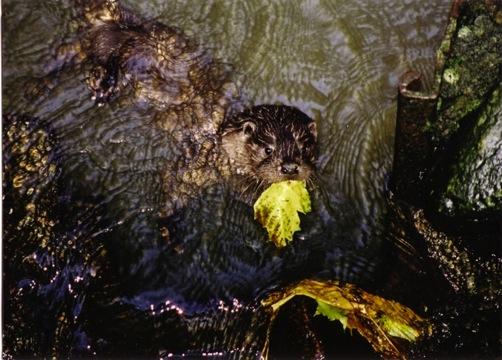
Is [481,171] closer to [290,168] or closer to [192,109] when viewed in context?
[290,168]

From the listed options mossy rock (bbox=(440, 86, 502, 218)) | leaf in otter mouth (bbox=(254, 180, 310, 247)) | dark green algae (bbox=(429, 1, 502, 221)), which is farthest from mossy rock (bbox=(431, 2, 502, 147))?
leaf in otter mouth (bbox=(254, 180, 310, 247))

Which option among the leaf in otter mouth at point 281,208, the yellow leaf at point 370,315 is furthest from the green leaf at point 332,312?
the leaf in otter mouth at point 281,208

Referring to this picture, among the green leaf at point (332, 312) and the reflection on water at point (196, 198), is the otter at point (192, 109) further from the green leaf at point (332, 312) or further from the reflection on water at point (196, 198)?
the green leaf at point (332, 312)

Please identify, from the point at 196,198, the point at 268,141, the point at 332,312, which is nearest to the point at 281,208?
the point at 268,141

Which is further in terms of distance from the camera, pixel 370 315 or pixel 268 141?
pixel 268 141

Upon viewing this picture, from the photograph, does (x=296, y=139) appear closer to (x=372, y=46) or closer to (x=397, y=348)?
(x=372, y=46)

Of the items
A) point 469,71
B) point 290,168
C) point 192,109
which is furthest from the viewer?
point 192,109
